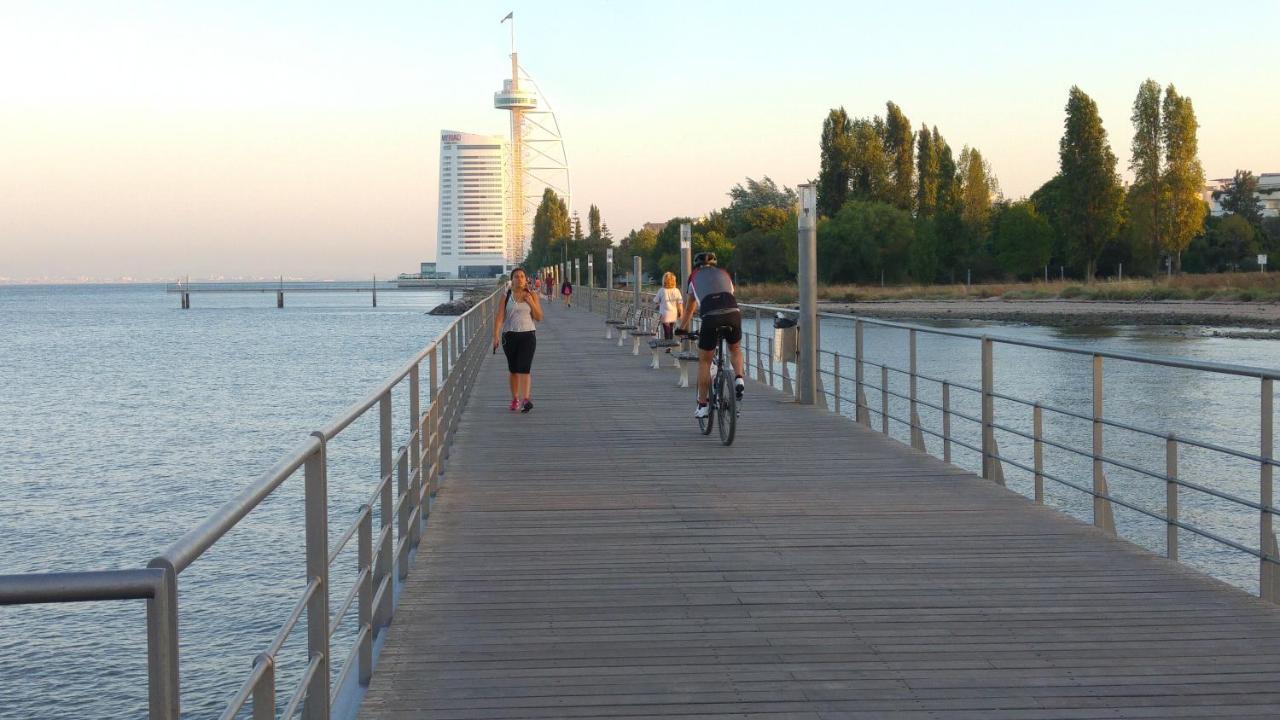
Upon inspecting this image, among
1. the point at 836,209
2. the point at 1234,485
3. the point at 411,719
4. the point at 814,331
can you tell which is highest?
the point at 836,209

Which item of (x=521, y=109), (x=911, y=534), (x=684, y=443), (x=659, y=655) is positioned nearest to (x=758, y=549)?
(x=911, y=534)

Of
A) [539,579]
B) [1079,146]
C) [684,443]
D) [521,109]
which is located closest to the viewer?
[539,579]

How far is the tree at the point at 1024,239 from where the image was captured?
77438 mm

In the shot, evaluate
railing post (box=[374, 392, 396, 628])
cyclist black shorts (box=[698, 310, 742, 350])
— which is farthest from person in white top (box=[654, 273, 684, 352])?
railing post (box=[374, 392, 396, 628])

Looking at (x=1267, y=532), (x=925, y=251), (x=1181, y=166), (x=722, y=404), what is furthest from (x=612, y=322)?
(x=925, y=251)

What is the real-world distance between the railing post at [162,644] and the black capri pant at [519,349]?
1093 centimetres

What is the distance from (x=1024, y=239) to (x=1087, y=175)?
35.8 ft

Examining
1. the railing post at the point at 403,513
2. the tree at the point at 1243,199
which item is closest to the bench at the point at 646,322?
the railing post at the point at 403,513

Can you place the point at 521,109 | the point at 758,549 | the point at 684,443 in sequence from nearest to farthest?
the point at 758,549 → the point at 684,443 → the point at 521,109

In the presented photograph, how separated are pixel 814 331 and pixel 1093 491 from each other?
589 centimetres

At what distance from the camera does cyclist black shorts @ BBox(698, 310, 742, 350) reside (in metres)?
10.4

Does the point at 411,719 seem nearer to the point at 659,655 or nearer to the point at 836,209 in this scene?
the point at 659,655

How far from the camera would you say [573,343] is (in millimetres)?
26750

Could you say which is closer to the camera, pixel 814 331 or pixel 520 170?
pixel 814 331
